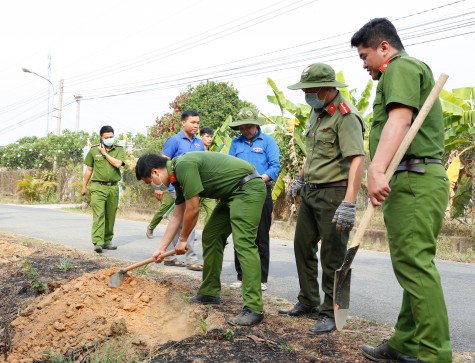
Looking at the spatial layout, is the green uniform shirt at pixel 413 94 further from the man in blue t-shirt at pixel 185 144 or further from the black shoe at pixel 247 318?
the man in blue t-shirt at pixel 185 144

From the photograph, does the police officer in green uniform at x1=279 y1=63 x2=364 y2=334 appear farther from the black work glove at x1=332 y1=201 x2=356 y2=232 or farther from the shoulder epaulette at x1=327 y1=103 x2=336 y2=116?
the black work glove at x1=332 y1=201 x2=356 y2=232

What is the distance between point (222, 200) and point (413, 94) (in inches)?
90.5

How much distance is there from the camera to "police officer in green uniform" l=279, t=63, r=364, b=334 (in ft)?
14.3


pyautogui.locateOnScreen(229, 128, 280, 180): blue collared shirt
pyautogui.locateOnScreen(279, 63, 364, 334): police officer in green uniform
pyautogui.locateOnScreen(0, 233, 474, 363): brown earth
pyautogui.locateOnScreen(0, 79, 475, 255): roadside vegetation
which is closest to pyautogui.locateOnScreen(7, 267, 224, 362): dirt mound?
pyautogui.locateOnScreen(0, 233, 474, 363): brown earth

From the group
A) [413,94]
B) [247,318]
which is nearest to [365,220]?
[413,94]

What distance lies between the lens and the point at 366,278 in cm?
754

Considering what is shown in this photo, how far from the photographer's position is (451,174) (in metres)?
11.0

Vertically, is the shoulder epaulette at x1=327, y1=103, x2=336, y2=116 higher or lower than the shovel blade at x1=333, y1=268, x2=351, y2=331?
higher

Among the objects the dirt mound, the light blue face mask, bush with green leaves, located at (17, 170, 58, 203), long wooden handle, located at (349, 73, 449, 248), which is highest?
the light blue face mask

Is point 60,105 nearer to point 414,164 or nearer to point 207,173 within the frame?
point 207,173

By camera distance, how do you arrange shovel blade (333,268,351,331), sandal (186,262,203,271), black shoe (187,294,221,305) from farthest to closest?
sandal (186,262,203,271), black shoe (187,294,221,305), shovel blade (333,268,351,331)

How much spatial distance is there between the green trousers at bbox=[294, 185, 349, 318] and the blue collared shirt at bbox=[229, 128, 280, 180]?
5.23ft

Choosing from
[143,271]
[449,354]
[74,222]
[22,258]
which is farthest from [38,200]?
[449,354]

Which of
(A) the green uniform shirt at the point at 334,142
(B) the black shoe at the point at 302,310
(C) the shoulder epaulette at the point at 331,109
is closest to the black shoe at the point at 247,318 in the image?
(B) the black shoe at the point at 302,310
